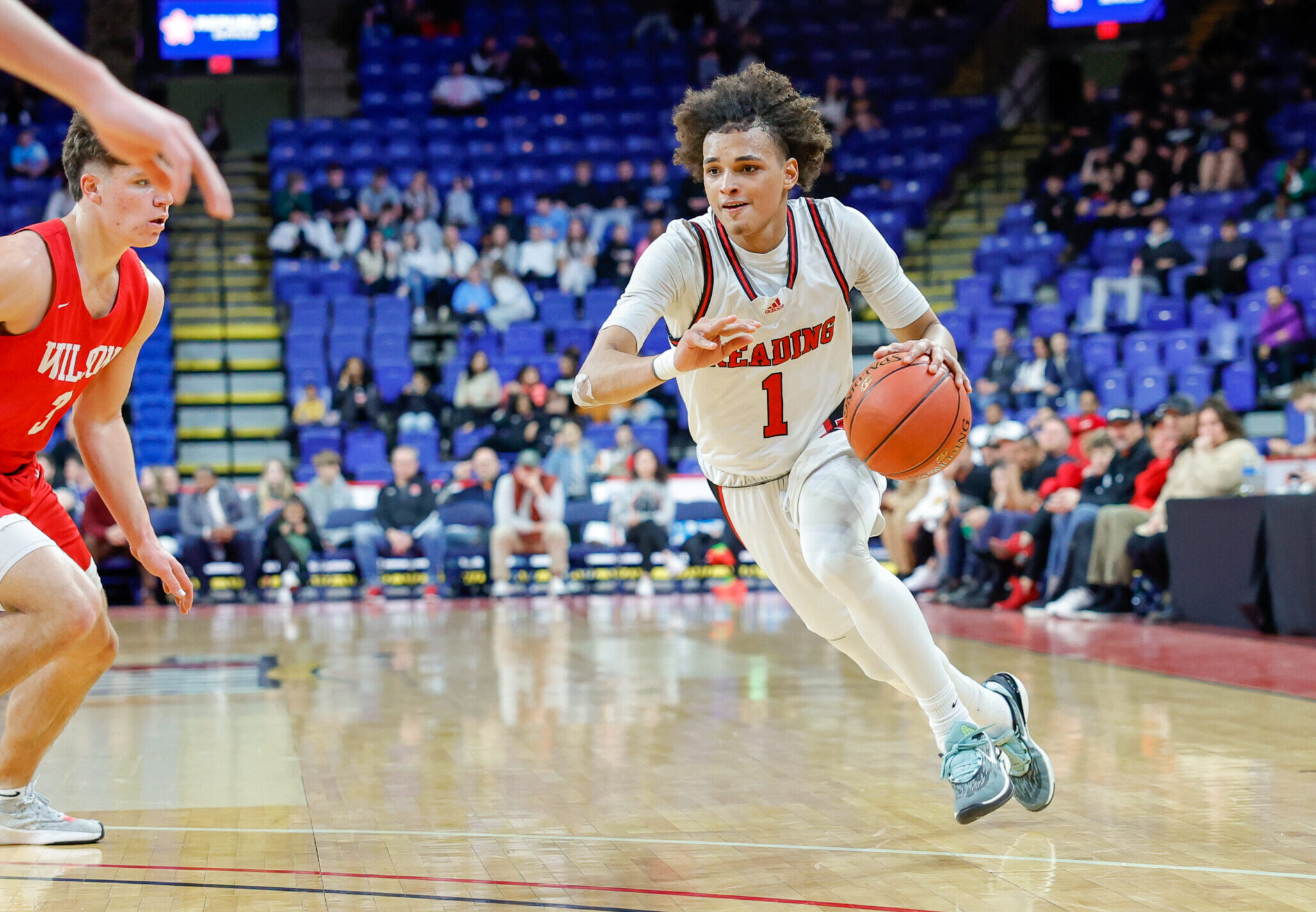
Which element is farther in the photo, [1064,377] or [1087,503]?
[1064,377]

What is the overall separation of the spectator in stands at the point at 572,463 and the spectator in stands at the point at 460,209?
4630mm

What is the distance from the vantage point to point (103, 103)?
194 centimetres

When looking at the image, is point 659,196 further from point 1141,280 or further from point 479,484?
point 1141,280

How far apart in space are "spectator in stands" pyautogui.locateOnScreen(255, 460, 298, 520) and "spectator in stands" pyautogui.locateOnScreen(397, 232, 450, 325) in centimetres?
341

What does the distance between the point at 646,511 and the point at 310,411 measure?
159 inches

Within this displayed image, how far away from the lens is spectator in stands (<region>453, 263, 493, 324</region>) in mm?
15617

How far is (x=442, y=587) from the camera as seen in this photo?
42.9 feet

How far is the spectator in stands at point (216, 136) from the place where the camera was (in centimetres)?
1902

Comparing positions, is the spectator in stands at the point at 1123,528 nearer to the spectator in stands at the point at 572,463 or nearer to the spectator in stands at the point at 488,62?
the spectator in stands at the point at 572,463

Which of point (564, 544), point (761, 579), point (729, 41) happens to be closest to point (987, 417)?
point (761, 579)

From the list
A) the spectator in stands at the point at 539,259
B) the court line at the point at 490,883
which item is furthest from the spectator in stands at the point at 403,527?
the court line at the point at 490,883

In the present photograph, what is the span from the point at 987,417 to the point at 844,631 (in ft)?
30.1

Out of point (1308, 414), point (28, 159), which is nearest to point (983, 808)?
point (1308, 414)

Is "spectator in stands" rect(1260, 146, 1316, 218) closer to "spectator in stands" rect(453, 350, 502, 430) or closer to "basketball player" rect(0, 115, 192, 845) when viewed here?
"spectator in stands" rect(453, 350, 502, 430)
